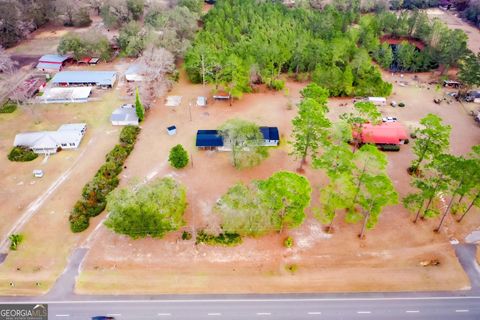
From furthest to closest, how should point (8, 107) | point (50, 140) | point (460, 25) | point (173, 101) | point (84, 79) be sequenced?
1. point (460, 25)
2. point (84, 79)
3. point (173, 101)
4. point (8, 107)
5. point (50, 140)

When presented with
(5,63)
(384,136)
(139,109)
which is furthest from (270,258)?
(5,63)

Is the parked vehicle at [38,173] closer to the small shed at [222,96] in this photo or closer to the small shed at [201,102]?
the small shed at [201,102]

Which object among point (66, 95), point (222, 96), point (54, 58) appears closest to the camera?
point (66, 95)

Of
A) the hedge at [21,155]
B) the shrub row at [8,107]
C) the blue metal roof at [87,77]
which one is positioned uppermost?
the blue metal roof at [87,77]

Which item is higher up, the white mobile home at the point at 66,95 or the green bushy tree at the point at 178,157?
the green bushy tree at the point at 178,157

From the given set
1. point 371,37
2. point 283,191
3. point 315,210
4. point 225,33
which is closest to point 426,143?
point 315,210

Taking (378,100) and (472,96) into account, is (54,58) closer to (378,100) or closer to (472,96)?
(378,100)

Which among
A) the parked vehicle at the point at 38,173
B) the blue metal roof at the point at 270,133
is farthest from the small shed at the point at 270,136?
the parked vehicle at the point at 38,173
